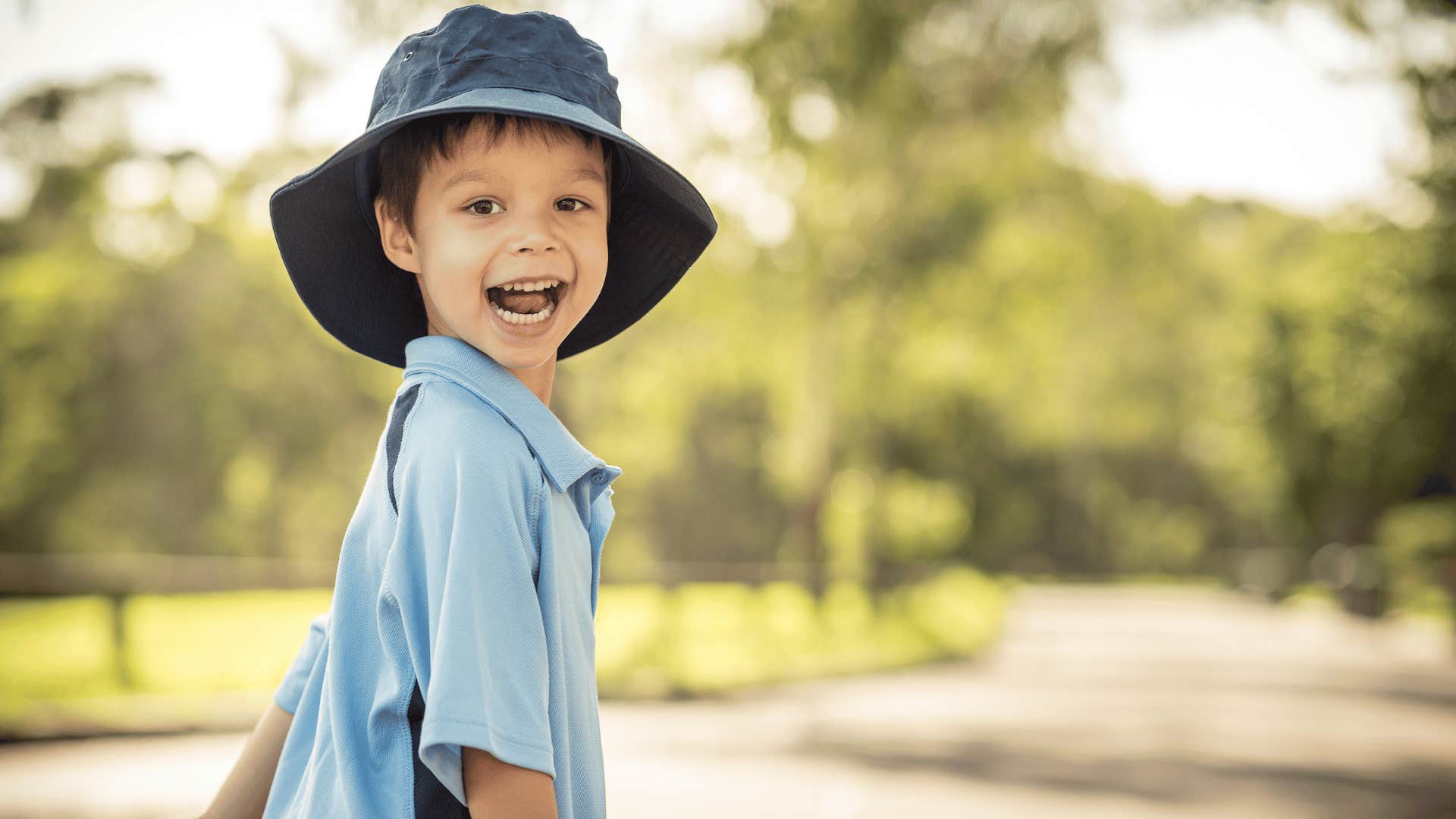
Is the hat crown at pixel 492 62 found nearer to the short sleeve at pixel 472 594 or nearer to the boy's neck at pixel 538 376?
the boy's neck at pixel 538 376

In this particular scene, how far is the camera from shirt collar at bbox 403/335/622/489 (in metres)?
1.48

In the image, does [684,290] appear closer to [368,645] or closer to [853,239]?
[853,239]

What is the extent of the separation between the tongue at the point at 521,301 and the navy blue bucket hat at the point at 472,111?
20 centimetres

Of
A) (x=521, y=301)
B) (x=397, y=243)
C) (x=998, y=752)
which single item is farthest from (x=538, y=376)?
(x=998, y=752)

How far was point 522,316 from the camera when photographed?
161 centimetres

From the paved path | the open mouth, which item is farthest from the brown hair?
the paved path

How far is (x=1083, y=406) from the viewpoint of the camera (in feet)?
102

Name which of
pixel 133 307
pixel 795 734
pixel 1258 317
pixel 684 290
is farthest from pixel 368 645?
pixel 1258 317

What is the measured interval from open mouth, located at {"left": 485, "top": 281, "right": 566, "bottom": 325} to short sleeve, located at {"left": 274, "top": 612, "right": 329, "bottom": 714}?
1.55 feet

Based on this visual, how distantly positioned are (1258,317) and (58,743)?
39.5 m

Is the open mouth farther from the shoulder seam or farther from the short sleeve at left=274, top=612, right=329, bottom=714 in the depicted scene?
the short sleeve at left=274, top=612, right=329, bottom=714

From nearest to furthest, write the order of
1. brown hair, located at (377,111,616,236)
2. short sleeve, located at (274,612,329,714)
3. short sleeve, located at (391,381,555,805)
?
short sleeve, located at (391,381,555,805), brown hair, located at (377,111,616,236), short sleeve, located at (274,612,329,714)

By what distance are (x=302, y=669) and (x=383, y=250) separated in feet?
1.78

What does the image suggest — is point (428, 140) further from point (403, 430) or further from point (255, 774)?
point (255, 774)
